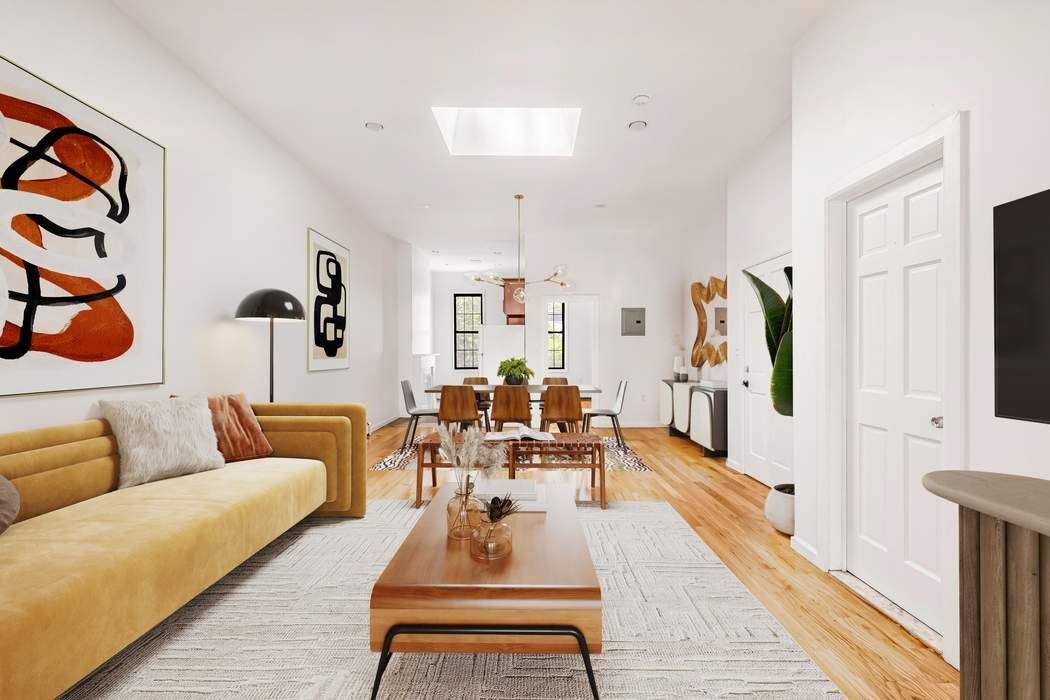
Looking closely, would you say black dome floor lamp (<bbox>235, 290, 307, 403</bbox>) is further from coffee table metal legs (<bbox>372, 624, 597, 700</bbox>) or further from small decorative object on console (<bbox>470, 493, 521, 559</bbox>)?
coffee table metal legs (<bbox>372, 624, 597, 700</bbox>)

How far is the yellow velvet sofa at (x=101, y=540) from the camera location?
1.31 metres

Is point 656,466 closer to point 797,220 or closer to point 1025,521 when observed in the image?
point 797,220

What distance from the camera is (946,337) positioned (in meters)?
1.77

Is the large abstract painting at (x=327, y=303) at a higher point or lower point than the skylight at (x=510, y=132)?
lower

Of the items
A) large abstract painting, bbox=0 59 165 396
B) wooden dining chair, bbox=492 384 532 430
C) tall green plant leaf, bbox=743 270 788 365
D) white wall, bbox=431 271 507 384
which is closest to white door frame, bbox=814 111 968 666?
tall green plant leaf, bbox=743 270 788 365

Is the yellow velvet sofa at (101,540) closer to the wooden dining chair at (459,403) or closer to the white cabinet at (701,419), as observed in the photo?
the wooden dining chair at (459,403)

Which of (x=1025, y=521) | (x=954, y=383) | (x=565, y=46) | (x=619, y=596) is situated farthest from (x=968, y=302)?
(x=565, y=46)

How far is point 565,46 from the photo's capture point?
9.27 feet

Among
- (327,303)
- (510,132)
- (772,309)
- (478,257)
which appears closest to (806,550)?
(772,309)

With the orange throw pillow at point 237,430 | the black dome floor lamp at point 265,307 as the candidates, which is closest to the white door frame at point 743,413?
the black dome floor lamp at point 265,307

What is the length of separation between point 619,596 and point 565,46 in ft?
9.37

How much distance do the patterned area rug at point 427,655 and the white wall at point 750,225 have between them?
6.86 feet

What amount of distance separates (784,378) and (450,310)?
28.2ft

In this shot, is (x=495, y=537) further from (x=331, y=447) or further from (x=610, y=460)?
(x=610, y=460)
